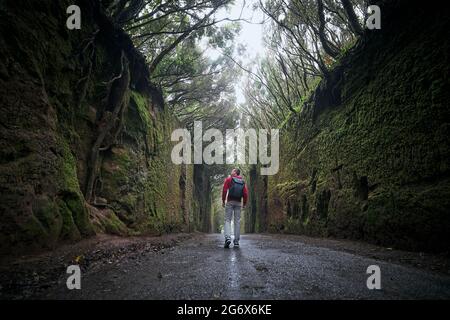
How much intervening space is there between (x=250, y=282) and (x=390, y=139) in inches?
154

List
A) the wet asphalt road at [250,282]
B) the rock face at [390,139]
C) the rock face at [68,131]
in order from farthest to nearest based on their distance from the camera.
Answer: the rock face at [390,139] → the rock face at [68,131] → the wet asphalt road at [250,282]

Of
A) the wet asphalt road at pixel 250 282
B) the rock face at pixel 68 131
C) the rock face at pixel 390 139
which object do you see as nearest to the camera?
the wet asphalt road at pixel 250 282

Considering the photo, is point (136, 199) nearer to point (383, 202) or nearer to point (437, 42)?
point (383, 202)

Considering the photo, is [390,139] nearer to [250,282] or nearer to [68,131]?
[250,282]

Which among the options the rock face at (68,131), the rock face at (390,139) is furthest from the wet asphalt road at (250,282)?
the rock face at (390,139)

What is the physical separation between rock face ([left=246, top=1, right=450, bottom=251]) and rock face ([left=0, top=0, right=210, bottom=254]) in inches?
206

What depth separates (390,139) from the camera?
4.68 meters

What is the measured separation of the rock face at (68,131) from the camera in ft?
10.1

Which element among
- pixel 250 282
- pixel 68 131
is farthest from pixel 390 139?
pixel 68 131

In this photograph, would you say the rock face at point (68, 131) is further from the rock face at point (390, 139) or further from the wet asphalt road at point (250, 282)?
the rock face at point (390, 139)

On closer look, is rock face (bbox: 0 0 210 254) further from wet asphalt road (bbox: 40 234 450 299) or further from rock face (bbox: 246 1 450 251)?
rock face (bbox: 246 1 450 251)

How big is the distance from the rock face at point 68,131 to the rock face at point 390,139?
17.2 feet

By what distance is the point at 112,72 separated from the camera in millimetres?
6281

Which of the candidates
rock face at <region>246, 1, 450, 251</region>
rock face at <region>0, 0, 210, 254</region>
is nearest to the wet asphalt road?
rock face at <region>0, 0, 210, 254</region>
